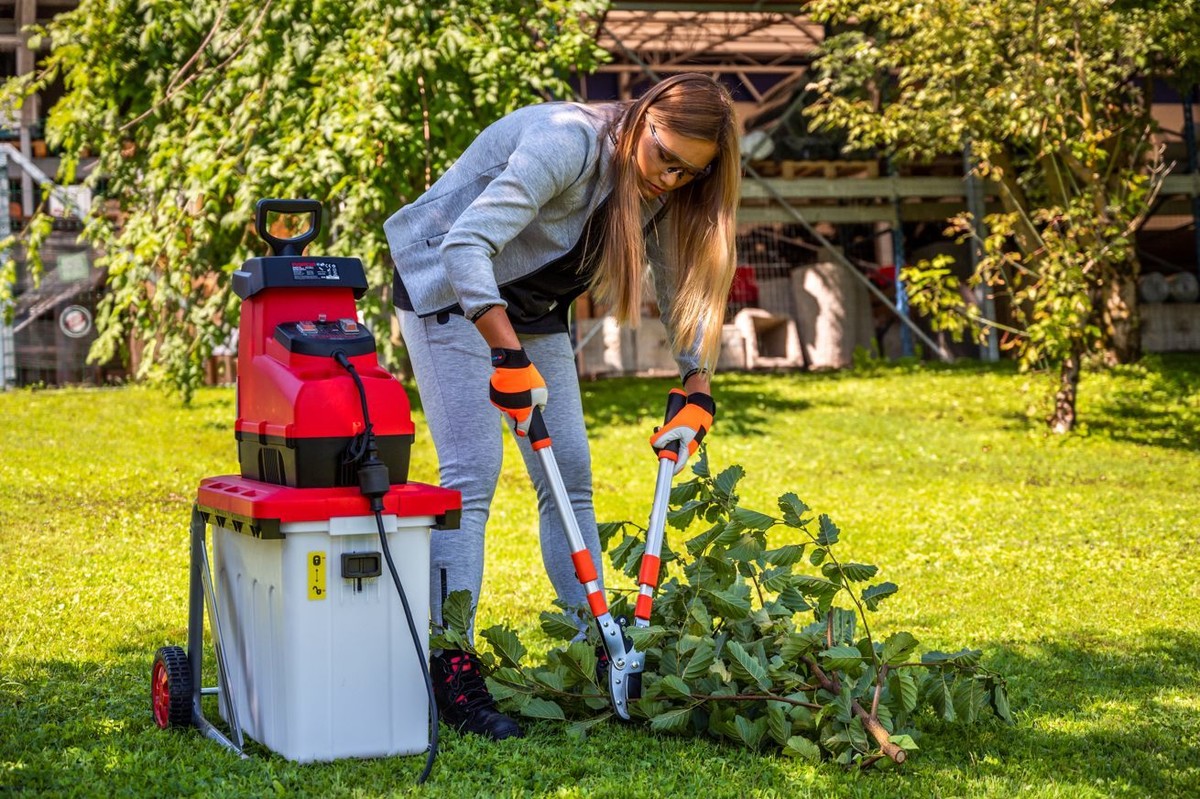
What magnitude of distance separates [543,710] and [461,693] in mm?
172

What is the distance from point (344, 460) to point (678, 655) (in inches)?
31.7

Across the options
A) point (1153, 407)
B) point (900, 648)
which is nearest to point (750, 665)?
point (900, 648)

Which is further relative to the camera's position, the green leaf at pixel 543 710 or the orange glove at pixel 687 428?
the orange glove at pixel 687 428

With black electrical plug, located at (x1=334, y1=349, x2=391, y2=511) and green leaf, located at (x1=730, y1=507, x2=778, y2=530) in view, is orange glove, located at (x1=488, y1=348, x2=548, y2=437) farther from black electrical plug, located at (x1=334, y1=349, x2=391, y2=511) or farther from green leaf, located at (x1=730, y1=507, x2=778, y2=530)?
green leaf, located at (x1=730, y1=507, x2=778, y2=530)

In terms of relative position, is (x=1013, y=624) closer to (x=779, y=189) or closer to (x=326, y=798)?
(x=326, y=798)

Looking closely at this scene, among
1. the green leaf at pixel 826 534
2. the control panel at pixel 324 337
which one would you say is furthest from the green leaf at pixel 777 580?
the control panel at pixel 324 337

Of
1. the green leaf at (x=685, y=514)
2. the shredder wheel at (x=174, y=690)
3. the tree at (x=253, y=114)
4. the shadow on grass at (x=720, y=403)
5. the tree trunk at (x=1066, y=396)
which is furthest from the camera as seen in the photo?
the shadow on grass at (x=720, y=403)

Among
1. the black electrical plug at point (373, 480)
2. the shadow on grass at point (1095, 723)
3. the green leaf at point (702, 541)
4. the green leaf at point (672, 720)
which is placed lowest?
the shadow on grass at point (1095, 723)

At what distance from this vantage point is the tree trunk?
28.2 feet

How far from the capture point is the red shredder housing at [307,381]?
2436 millimetres

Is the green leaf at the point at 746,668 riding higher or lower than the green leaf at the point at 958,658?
higher

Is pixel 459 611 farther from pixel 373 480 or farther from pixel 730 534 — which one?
pixel 730 534

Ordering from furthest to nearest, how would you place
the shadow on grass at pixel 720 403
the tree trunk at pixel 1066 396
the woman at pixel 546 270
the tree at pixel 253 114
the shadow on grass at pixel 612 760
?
the shadow on grass at pixel 720 403 → the tree trunk at pixel 1066 396 → the tree at pixel 253 114 → the woman at pixel 546 270 → the shadow on grass at pixel 612 760

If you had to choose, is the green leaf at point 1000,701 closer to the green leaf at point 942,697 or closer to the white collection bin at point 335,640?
the green leaf at point 942,697
